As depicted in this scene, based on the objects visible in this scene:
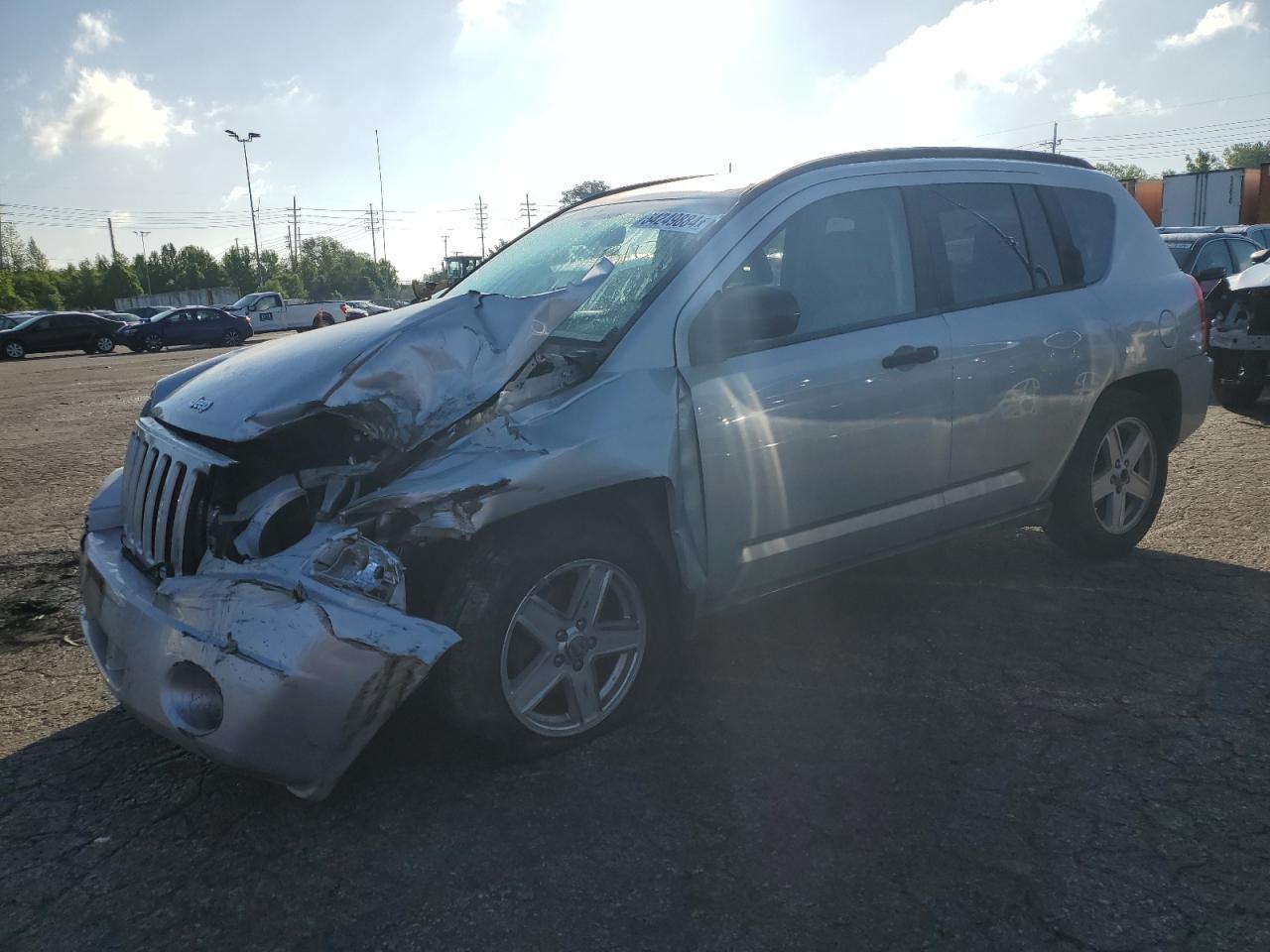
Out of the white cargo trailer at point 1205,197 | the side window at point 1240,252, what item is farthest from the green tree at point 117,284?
the side window at point 1240,252

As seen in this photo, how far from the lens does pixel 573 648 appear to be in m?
3.06

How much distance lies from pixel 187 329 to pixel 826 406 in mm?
35336

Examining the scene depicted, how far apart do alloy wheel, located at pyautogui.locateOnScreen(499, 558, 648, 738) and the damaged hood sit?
594 millimetres

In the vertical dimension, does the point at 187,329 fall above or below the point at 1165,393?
above

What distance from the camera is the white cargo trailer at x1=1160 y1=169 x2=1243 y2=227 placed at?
28.2 metres

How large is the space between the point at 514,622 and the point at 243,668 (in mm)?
753

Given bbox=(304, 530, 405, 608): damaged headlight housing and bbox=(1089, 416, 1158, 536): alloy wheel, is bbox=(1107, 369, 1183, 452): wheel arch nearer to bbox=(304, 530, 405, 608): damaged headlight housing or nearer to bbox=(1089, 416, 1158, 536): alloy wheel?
bbox=(1089, 416, 1158, 536): alloy wheel

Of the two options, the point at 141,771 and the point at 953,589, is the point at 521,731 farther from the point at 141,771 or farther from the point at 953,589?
the point at 953,589

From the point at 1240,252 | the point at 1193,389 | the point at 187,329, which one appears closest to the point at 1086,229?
the point at 1193,389

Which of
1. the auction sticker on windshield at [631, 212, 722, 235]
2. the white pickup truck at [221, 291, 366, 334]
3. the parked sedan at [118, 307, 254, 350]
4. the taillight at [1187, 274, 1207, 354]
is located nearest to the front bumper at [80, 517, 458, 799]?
the auction sticker on windshield at [631, 212, 722, 235]

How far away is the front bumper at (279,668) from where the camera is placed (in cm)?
245

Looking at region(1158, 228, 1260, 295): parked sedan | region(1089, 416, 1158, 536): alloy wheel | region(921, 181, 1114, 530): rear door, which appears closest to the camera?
region(921, 181, 1114, 530): rear door

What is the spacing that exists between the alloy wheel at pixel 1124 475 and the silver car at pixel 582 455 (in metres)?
0.39

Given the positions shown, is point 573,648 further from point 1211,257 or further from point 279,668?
point 1211,257
